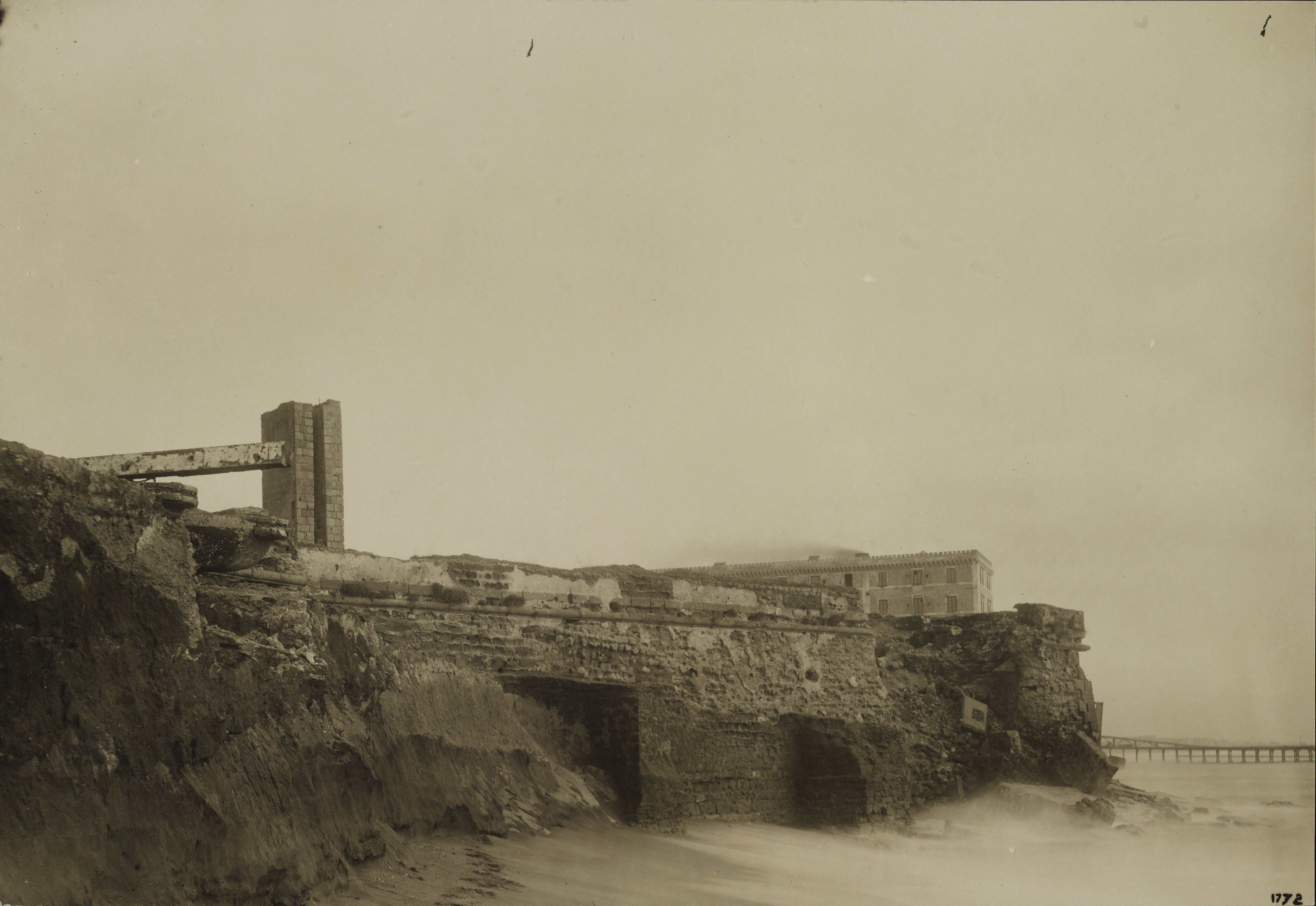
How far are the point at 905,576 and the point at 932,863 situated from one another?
2887 cm

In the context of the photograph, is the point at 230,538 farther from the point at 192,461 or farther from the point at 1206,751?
the point at 1206,751

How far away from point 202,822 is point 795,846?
8.59 metres

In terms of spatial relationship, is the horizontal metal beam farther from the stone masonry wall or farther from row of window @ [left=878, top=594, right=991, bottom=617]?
row of window @ [left=878, top=594, right=991, bottom=617]

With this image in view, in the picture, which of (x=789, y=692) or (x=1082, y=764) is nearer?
(x=789, y=692)

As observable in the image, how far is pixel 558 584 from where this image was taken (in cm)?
1461

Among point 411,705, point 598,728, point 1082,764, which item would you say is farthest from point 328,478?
point 1082,764

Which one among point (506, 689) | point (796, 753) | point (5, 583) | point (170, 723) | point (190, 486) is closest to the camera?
point (5, 583)

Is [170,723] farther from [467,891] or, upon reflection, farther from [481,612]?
[481,612]

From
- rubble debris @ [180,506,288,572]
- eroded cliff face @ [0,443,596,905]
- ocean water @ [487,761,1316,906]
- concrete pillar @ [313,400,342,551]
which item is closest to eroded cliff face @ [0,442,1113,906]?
eroded cliff face @ [0,443,596,905]

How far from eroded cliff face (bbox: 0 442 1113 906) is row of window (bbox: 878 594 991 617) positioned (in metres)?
20.2

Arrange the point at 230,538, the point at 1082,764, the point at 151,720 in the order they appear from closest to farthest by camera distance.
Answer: the point at 151,720
the point at 230,538
the point at 1082,764

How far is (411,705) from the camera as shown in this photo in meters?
10.4

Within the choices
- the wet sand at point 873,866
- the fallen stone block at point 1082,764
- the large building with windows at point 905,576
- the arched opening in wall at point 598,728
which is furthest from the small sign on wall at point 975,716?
the large building with windows at point 905,576

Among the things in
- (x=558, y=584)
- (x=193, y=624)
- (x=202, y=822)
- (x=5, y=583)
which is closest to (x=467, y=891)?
(x=202, y=822)
